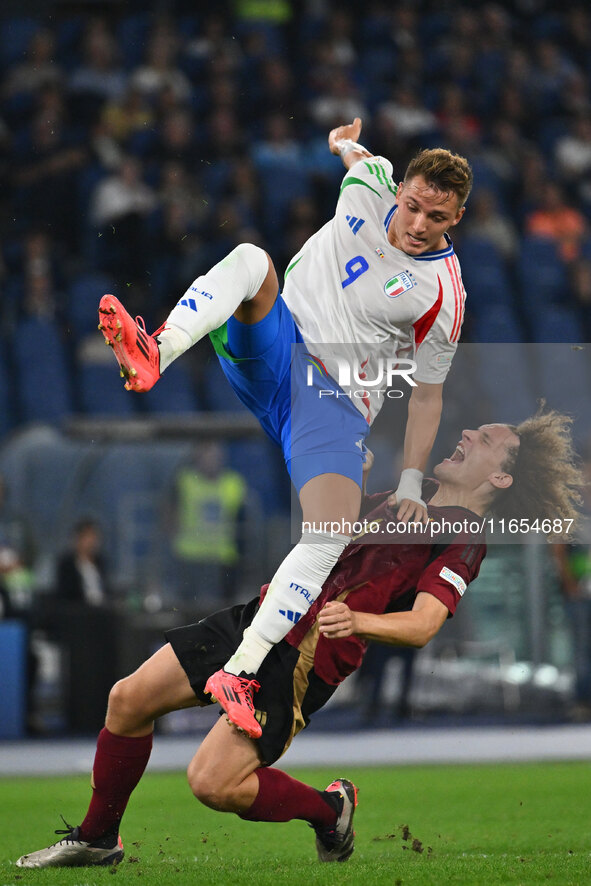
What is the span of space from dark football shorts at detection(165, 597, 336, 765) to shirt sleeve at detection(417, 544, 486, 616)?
0.44 meters

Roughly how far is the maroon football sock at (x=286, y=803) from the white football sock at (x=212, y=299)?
1.38 meters

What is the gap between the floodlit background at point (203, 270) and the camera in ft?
30.1

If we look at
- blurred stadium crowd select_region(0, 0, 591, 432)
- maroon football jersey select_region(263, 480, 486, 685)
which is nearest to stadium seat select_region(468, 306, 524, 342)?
blurred stadium crowd select_region(0, 0, 591, 432)

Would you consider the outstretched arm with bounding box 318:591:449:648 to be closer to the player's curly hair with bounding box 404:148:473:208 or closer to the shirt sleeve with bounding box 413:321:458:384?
the shirt sleeve with bounding box 413:321:458:384

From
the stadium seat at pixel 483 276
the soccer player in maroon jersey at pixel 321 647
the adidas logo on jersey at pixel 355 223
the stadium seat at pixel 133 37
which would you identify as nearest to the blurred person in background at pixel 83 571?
the stadium seat at pixel 483 276

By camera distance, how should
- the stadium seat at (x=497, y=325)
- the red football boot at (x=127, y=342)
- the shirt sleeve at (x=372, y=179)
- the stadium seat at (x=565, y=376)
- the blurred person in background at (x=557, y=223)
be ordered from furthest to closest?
the blurred person in background at (x=557, y=223)
the stadium seat at (x=497, y=325)
the stadium seat at (x=565, y=376)
the shirt sleeve at (x=372, y=179)
the red football boot at (x=127, y=342)

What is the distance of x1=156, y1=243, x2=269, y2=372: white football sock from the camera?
153 inches

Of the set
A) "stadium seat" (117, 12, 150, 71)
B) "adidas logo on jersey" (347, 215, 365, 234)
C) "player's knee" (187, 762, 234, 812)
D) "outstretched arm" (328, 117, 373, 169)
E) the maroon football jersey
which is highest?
"stadium seat" (117, 12, 150, 71)

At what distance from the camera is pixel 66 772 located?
732cm

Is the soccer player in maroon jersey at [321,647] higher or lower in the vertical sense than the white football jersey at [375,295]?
lower

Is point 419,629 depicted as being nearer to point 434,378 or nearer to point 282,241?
point 434,378

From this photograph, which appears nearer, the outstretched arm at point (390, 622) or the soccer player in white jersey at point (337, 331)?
the outstretched arm at point (390, 622)

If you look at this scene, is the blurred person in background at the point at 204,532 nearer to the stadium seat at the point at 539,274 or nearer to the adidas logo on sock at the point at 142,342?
the stadium seat at the point at 539,274

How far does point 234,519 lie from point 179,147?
373 cm
